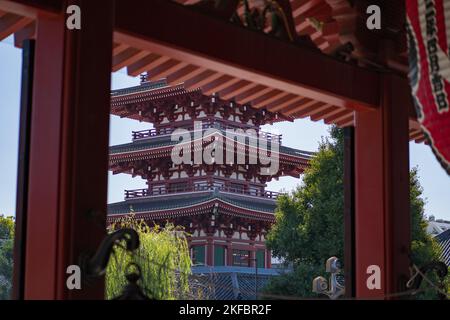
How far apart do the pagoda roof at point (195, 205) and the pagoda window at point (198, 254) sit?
108cm

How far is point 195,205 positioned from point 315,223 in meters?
3.90

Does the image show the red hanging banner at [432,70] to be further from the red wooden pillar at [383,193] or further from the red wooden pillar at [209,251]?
the red wooden pillar at [209,251]

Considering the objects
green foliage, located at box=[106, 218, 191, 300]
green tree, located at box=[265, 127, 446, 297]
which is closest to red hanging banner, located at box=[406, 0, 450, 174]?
green foliage, located at box=[106, 218, 191, 300]

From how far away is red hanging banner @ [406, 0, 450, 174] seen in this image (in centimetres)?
179

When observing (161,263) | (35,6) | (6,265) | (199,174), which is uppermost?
(199,174)

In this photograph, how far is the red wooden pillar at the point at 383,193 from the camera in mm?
3250

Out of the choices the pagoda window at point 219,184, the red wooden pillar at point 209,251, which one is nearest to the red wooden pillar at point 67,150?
the red wooden pillar at point 209,251

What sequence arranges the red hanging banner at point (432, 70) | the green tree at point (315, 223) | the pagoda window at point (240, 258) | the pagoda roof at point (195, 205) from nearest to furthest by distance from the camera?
the red hanging banner at point (432, 70)
the green tree at point (315, 223)
the pagoda roof at point (195, 205)
the pagoda window at point (240, 258)

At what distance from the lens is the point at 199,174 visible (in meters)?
19.0

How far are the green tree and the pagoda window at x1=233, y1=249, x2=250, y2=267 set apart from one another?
12.9 feet

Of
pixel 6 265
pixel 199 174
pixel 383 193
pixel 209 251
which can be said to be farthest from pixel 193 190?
pixel 383 193

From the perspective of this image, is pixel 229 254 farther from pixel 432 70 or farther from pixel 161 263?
pixel 432 70
